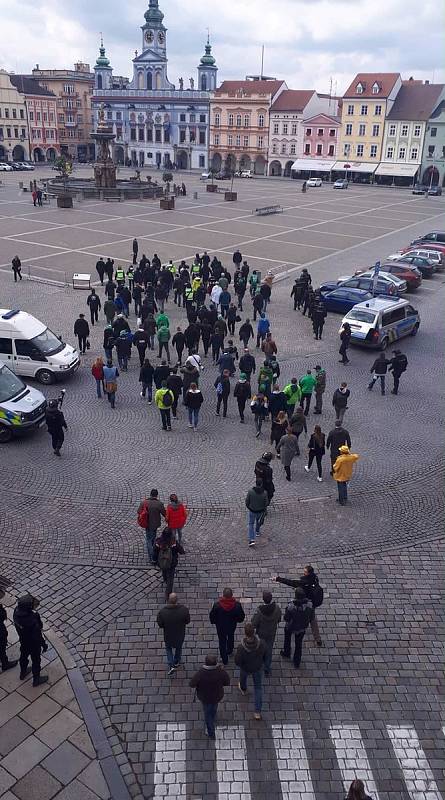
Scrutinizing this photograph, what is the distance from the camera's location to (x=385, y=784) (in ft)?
22.6

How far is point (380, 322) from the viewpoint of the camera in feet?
70.2

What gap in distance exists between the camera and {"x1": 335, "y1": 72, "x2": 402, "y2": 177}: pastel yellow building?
87062mm

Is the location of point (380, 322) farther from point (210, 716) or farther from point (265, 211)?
point (265, 211)

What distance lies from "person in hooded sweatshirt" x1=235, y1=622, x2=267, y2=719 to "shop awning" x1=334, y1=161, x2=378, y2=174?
296 feet

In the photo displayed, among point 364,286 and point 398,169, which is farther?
point 398,169

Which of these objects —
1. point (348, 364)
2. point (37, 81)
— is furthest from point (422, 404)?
point (37, 81)

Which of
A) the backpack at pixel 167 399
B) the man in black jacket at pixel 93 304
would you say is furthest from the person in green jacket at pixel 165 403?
the man in black jacket at pixel 93 304

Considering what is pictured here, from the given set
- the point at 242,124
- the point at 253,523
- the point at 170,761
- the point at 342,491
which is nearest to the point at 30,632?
the point at 170,761

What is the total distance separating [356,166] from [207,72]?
33.6 metres

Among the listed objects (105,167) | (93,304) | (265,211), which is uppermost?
(105,167)

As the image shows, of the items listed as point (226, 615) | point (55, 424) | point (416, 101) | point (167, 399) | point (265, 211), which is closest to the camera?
point (226, 615)

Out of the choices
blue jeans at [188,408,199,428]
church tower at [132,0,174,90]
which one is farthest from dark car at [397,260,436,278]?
church tower at [132,0,174,90]

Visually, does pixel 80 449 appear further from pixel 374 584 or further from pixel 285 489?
pixel 374 584

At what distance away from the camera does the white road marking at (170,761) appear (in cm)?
675
